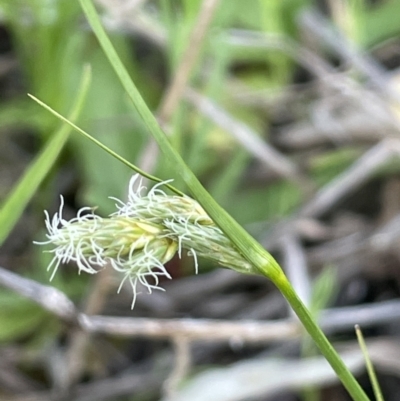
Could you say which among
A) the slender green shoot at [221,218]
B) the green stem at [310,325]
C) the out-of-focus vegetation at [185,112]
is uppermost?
Answer: the out-of-focus vegetation at [185,112]

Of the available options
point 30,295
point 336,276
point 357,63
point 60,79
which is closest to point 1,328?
point 30,295

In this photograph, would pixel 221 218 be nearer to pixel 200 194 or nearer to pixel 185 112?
pixel 200 194

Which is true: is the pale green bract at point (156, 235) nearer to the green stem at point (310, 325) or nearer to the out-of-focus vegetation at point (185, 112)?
the green stem at point (310, 325)

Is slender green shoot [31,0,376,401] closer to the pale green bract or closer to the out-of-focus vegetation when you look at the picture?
the pale green bract

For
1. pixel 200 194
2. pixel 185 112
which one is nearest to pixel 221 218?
pixel 200 194

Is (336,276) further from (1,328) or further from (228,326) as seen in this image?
(1,328)

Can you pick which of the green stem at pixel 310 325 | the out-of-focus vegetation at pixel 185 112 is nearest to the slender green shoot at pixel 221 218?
the green stem at pixel 310 325
